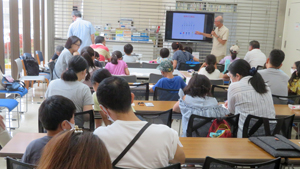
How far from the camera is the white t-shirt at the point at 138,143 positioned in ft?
5.41

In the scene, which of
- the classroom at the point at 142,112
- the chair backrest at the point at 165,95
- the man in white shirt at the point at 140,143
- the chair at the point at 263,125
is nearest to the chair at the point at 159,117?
the classroom at the point at 142,112

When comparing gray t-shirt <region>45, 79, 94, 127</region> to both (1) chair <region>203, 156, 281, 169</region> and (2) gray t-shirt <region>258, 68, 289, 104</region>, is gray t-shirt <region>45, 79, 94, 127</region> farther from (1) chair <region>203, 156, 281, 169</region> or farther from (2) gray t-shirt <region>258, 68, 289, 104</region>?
(2) gray t-shirt <region>258, 68, 289, 104</region>

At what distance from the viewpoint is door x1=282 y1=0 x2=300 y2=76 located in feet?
27.5

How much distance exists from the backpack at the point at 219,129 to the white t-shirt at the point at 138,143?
102 cm

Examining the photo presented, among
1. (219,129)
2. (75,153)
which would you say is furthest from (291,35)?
(75,153)

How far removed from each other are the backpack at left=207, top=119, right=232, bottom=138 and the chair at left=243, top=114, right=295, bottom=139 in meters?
0.21

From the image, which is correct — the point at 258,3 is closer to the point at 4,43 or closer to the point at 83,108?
the point at 4,43

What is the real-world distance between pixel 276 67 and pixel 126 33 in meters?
5.51

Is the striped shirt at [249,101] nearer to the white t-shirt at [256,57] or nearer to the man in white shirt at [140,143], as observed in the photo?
the man in white shirt at [140,143]

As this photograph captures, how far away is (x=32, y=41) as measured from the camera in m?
7.75

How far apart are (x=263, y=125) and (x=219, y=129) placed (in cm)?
41

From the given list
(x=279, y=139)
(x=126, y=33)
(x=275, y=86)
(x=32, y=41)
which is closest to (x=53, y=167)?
(x=279, y=139)

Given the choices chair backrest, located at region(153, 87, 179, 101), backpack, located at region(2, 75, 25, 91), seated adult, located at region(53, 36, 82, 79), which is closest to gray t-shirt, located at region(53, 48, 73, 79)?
seated adult, located at region(53, 36, 82, 79)

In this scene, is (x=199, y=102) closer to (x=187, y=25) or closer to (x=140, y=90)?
(x=140, y=90)
